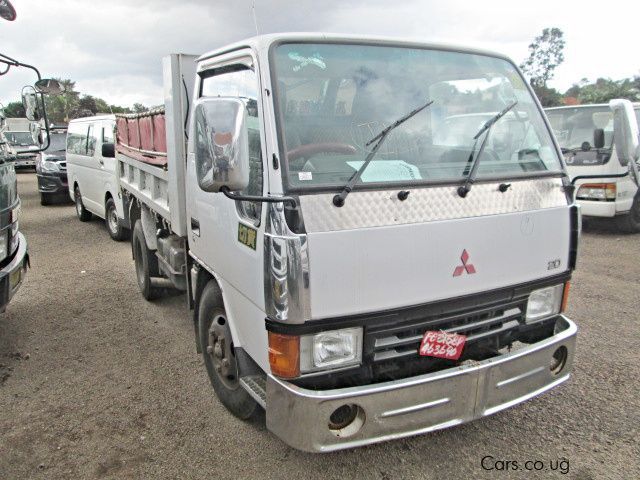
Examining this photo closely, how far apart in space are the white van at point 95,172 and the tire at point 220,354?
472cm

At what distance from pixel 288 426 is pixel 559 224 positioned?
1829mm

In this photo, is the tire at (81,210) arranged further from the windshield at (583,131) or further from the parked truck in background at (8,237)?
the windshield at (583,131)

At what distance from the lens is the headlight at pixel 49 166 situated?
12242mm

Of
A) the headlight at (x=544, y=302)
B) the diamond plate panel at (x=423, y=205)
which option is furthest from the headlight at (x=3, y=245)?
Answer: the headlight at (x=544, y=302)

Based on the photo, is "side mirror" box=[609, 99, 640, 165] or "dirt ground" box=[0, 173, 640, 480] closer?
"dirt ground" box=[0, 173, 640, 480]

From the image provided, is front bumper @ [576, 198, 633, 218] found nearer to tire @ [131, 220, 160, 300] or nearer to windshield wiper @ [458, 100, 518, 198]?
windshield wiper @ [458, 100, 518, 198]

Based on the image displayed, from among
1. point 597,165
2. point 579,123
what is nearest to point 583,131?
point 579,123

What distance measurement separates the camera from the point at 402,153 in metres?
2.61

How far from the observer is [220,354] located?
3.12 m

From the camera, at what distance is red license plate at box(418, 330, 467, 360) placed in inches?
97.8

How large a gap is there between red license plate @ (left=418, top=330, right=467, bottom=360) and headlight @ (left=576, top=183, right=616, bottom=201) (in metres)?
6.40

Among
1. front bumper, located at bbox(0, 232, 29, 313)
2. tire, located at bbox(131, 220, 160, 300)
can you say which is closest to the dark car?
tire, located at bbox(131, 220, 160, 300)

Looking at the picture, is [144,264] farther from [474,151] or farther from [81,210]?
[81,210]

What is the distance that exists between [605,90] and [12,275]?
33806 millimetres
